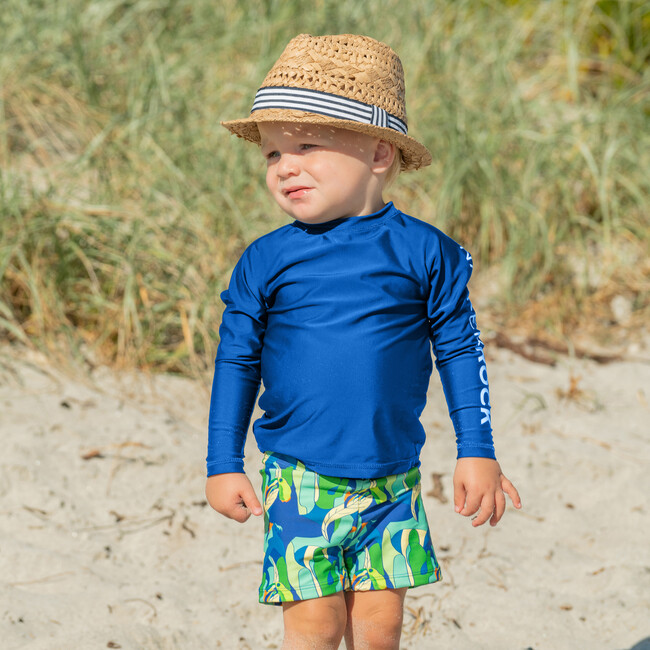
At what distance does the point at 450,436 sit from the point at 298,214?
5.99 feet

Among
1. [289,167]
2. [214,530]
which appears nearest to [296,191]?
[289,167]

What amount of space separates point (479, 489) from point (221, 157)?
8.86 feet

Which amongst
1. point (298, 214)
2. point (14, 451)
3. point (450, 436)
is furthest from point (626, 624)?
→ point (14, 451)

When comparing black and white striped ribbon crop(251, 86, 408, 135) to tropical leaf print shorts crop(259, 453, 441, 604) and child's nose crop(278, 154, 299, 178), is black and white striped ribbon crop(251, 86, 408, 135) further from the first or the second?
tropical leaf print shorts crop(259, 453, 441, 604)

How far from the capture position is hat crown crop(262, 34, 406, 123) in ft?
4.89

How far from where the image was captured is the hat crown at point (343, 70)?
1489mm

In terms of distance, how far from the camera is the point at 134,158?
3.77 meters

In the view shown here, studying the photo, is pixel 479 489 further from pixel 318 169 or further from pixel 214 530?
pixel 214 530

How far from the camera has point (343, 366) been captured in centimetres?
147

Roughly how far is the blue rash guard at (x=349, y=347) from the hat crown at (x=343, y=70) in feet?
0.73

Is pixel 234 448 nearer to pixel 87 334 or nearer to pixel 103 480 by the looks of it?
pixel 103 480

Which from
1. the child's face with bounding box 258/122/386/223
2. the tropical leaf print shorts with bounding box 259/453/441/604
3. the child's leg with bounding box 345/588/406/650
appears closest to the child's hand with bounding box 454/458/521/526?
the tropical leaf print shorts with bounding box 259/453/441/604

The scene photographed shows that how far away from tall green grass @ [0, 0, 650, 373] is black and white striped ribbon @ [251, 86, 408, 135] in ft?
5.80

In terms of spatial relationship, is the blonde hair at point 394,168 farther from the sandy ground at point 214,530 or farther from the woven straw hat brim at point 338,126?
the sandy ground at point 214,530
